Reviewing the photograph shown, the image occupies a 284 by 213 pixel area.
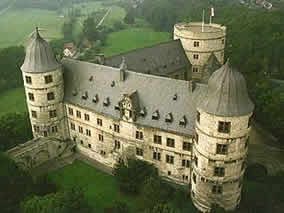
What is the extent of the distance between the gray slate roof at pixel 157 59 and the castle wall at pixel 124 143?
1751 cm

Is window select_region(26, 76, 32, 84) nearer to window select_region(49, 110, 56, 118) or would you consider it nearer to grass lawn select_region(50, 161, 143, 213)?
window select_region(49, 110, 56, 118)

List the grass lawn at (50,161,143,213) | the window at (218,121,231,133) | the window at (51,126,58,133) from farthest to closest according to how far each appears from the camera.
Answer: the window at (51,126,58,133) → the grass lawn at (50,161,143,213) → the window at (218,121,231,133)

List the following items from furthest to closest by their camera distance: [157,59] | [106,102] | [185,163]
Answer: [157,59] < [106,102] < [185,163]

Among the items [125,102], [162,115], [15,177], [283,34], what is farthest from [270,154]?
[283,34]

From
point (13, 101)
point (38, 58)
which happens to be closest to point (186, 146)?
point (38, 58)

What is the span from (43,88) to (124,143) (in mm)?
18485

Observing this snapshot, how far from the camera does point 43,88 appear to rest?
65.8 meters

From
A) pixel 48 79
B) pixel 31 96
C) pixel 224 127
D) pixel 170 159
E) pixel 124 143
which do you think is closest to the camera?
pixel 224 127

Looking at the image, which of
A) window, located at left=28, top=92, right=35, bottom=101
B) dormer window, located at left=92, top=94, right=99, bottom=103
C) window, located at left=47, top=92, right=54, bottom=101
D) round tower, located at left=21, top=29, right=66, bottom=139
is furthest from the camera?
window, located at left=28, top=92, right=35, bottom=101

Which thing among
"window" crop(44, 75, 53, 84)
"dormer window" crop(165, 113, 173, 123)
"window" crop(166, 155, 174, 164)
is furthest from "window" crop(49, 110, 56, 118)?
"window" crop(166, 155, 174, 164)

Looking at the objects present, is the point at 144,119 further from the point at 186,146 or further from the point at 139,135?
the point at 186,146

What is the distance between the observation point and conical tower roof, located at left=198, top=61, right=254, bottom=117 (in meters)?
47.9

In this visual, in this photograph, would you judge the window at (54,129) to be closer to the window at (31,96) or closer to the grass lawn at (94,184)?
the window at (31,96)

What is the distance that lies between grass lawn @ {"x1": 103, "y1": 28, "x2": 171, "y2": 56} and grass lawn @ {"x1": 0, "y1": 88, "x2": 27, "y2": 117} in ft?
170
